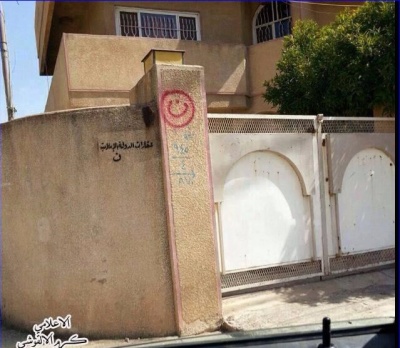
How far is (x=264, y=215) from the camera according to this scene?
4363mm

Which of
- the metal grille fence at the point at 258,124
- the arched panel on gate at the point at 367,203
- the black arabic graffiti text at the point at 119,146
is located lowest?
the arched panel on gate at the point at 367,203

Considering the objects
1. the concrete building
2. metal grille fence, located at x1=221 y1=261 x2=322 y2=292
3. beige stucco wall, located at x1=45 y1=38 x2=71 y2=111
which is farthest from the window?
metal grille fence, located at x1=221 y1=261 x2=322 y2=292

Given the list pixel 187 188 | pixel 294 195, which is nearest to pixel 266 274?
pixel 294 195

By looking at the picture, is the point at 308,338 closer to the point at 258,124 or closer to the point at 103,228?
the point at 103,228

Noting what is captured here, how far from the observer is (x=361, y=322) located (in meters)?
1.64

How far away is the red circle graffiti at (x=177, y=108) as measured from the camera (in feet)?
11.8

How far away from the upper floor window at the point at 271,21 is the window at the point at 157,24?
1.67m

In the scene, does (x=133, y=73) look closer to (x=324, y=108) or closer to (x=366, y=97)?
(x=324, y=108)

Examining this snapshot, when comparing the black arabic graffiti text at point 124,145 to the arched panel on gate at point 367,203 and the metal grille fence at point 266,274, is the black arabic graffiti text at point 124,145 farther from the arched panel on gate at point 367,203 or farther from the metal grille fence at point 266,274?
the arched panel on gate at point 367,203

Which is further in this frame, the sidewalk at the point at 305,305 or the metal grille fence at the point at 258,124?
the metal grille fence at the point at 258,124

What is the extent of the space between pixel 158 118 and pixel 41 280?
6.57 ft

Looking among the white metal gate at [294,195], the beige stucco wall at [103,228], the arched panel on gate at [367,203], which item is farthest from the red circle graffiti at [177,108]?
the arched panel on gate at [367,203]

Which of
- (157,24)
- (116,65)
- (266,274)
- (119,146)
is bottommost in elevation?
(266,274)

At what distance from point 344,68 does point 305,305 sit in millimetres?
3428
